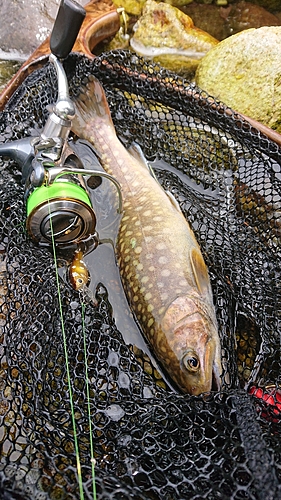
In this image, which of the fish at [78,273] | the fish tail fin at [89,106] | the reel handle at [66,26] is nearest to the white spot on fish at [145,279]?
the fish at [78,273]

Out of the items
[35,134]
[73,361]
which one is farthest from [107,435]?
[35,134]

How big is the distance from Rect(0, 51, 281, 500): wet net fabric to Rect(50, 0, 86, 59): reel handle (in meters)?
0.43

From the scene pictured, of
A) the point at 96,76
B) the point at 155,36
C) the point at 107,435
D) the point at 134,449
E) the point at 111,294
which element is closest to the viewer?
the point at 134,449

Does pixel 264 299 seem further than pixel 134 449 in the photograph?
Yes

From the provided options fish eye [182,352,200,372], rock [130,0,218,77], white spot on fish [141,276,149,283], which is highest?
rock [130,0,218,77]

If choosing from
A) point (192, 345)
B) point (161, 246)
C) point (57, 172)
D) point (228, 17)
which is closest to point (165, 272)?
point (161, 246)

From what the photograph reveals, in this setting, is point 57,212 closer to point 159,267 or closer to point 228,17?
point 159,267

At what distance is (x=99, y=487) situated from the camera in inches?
55.1

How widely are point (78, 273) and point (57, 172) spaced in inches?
25.5

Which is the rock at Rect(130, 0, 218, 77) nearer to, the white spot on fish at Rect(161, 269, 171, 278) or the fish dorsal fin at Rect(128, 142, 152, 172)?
the fish dorsal fin at Rect(128, 142, 152, 172)

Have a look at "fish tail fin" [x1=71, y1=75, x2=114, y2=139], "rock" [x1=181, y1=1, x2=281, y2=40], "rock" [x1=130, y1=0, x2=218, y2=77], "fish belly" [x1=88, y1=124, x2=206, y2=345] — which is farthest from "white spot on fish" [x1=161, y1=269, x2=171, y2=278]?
"rock" [x1=181, y1=1, x2=281, y2=40]

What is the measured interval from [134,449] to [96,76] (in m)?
2.49

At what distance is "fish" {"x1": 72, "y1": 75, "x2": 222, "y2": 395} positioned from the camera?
209 cm

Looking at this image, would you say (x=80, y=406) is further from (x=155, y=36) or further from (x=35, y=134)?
(x=155, y=36)
